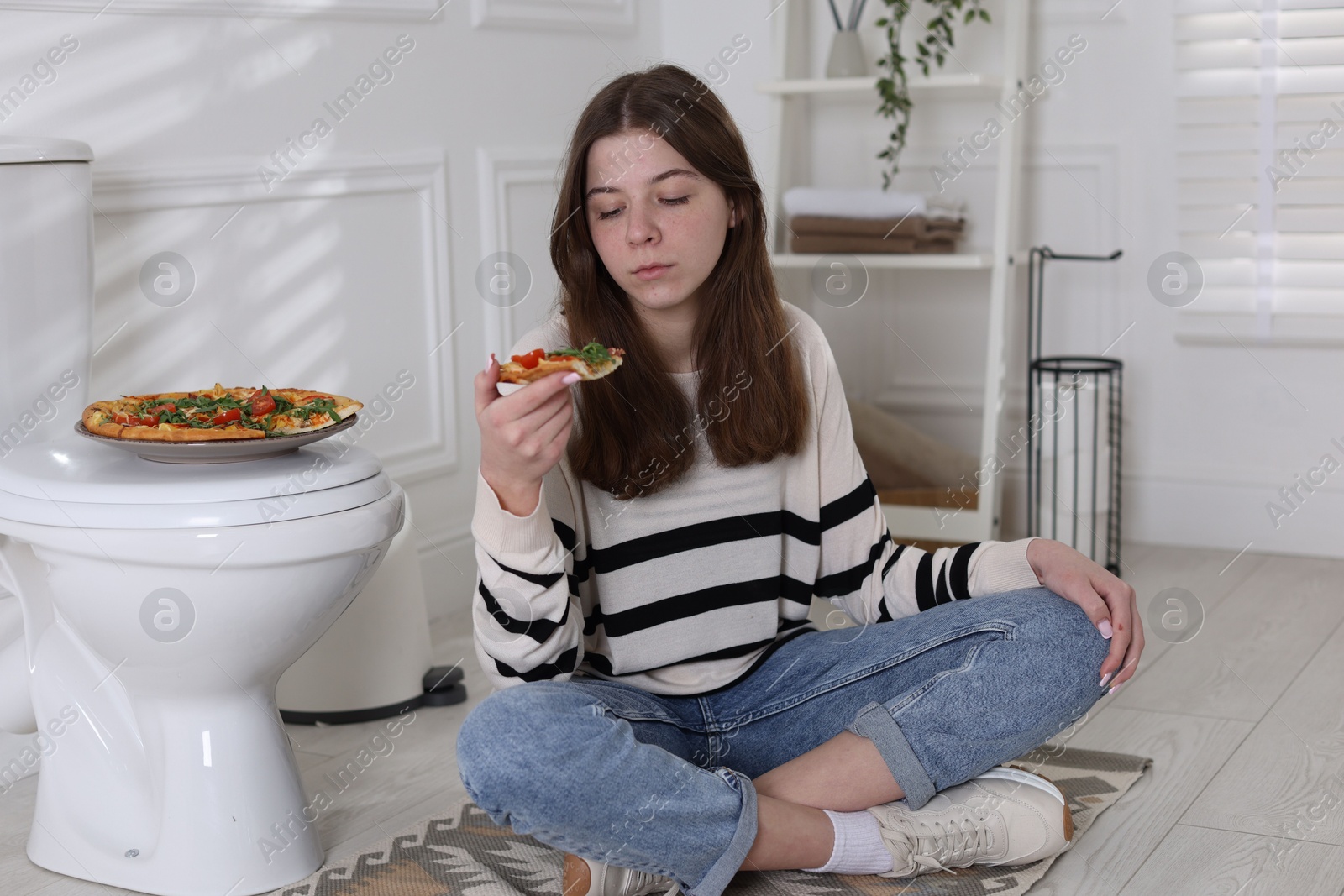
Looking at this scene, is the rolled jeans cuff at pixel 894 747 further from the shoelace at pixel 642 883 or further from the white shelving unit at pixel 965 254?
the white shelving unit at pixel 965 254

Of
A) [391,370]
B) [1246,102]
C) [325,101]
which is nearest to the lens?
[325,101]

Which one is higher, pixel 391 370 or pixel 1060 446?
pixel 391 370

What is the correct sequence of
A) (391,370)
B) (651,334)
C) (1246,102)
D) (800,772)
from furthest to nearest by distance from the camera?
(1246,102) < (391,370) < (651,334) < (800,772)

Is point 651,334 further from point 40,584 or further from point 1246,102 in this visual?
point 1246,102

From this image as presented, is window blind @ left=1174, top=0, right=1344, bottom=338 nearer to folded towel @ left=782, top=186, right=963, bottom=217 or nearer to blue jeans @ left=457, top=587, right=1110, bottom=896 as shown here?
folded towel @ left=782, top=186, right=963, bottom=217

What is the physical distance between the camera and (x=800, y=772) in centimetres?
124

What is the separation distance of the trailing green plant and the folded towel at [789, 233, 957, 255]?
0.47 feet

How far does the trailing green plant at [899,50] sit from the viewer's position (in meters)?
2.52

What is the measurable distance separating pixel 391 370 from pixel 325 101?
0.43 m

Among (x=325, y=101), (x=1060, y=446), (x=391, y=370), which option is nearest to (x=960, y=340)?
(x=1060, y=446)

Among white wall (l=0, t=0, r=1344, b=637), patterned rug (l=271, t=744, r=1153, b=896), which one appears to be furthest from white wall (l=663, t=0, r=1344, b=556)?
patterned rug (l=271, t=744, r=1153, b=896)

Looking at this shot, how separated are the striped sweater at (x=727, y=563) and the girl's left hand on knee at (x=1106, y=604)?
0.16 feet

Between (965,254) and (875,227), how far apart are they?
234 mm

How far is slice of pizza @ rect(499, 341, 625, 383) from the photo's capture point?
3.62ft
